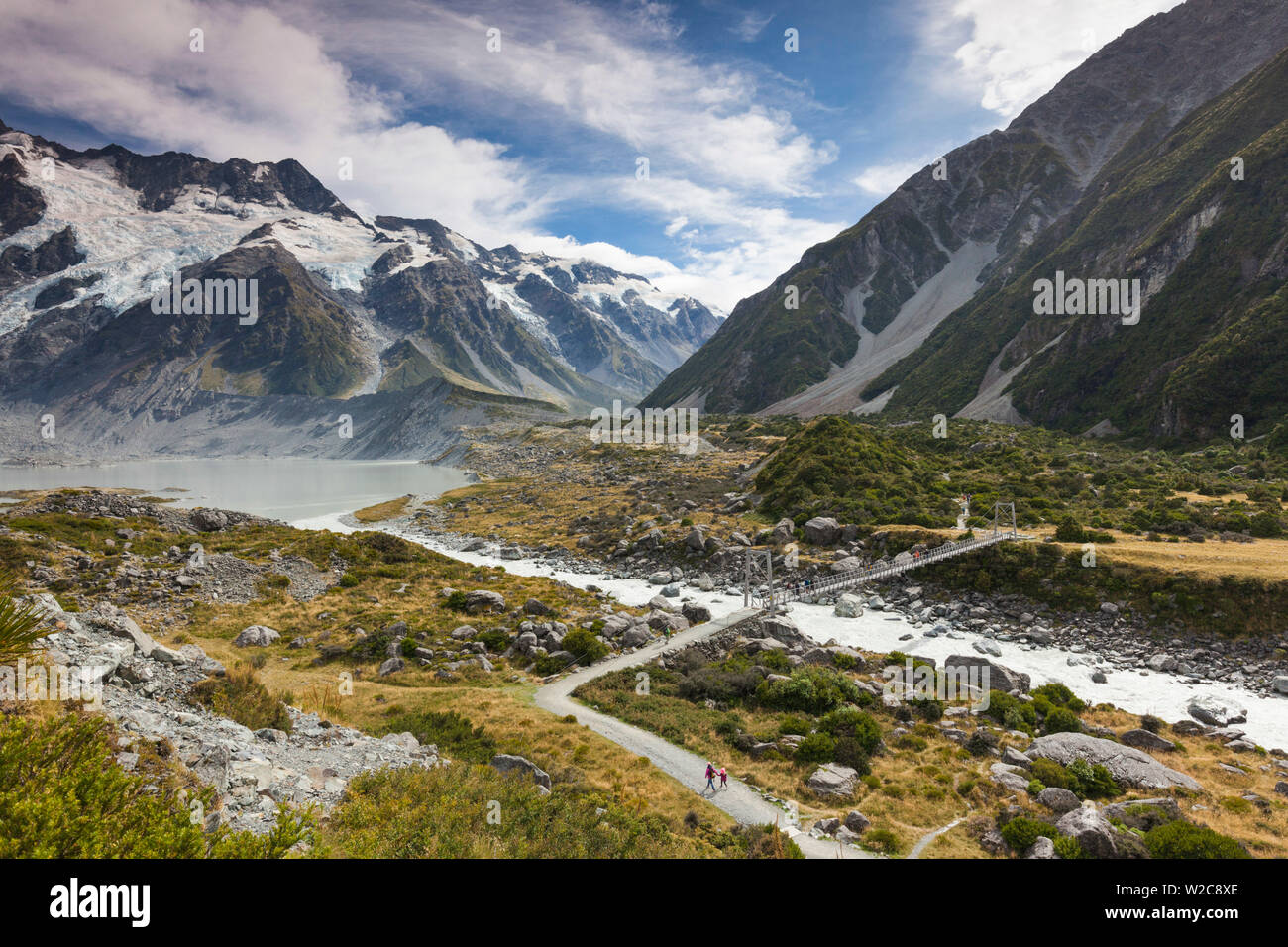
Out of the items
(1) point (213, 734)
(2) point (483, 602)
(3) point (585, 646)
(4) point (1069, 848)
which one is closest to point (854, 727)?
(4) point (1069, 848)

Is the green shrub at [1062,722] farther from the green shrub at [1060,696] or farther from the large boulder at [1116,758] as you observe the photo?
the green shrub at [1060,696]

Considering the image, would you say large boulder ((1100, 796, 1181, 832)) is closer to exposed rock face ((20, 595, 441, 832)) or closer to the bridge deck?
exposed rock face ((20, 595, 441, 832))

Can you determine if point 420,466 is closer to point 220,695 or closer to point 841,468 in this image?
point 841,468

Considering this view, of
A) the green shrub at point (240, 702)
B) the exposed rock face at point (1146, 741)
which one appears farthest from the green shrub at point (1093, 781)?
the green shrub at point (240, 702)

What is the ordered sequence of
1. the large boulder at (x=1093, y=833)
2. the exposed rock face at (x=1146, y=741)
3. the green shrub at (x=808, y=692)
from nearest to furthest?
the large boulder at (x=1093, y=833) < the exposed rock face at (x=1146, y=741) < the green shrub at (x=808, y=692)

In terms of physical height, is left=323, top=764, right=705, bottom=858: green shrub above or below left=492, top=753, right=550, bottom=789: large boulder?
above

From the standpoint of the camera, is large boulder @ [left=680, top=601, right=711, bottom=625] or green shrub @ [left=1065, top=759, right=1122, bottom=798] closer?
green shrub @ [left=1065, top=759, right=1122, bottom=798]

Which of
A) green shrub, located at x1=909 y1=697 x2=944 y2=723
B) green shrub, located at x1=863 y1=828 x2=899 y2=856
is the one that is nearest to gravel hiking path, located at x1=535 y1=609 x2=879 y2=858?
green shrub, located at x1=863 y1=828 x2=899 y2=856
